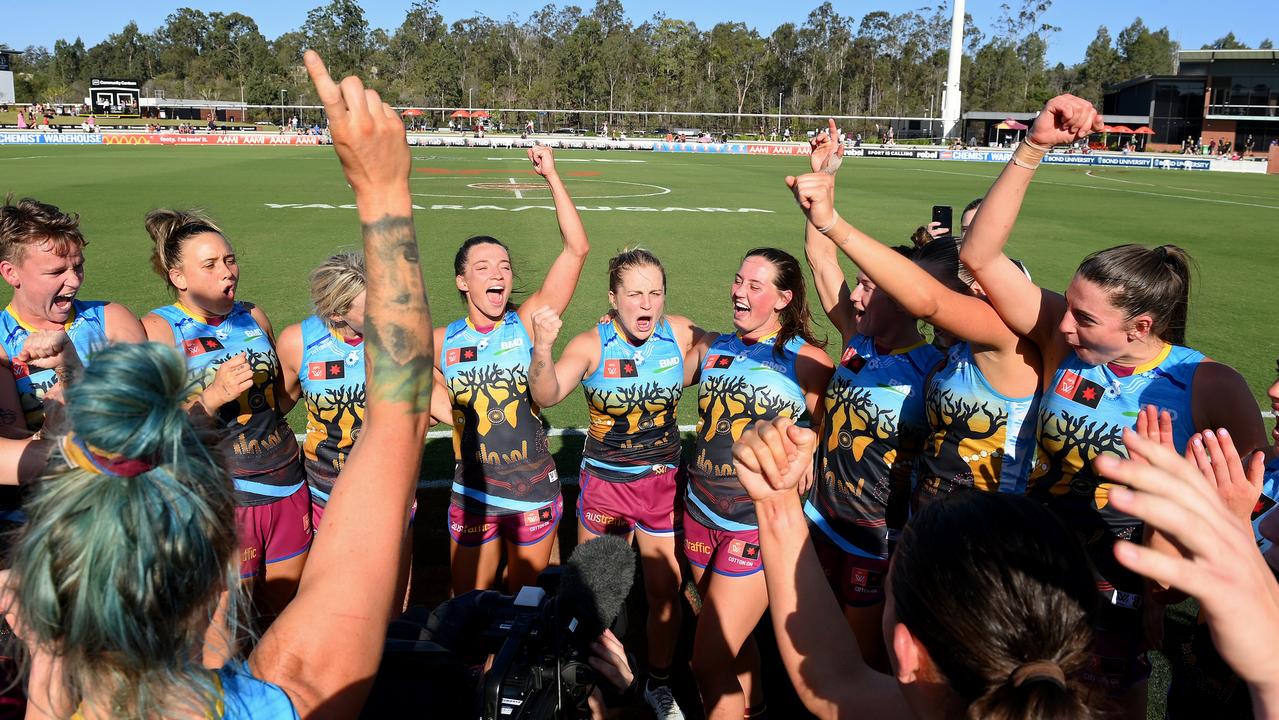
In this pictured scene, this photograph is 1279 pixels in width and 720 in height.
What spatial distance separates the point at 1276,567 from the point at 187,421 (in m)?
3.42

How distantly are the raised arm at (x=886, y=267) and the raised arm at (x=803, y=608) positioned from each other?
118 centimetres

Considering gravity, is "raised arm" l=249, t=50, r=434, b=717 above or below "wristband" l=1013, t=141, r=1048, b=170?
below

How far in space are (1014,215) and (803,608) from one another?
189 centimetres

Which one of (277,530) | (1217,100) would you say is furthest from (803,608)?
(1217,100)

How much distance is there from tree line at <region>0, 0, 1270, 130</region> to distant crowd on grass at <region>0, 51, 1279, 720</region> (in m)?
85.8

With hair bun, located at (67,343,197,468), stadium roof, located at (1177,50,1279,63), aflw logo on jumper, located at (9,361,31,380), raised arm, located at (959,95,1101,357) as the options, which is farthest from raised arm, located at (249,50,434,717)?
stadium roof, located at (1177,50,1279,63)

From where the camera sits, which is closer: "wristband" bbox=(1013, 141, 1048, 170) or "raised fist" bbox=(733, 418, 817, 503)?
"raised fist" bbox=(733, 418, 817, 503)

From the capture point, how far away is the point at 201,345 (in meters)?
4.19

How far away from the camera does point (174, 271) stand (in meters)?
4.25

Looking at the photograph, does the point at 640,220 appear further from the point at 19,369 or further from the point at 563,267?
the point at 19,369

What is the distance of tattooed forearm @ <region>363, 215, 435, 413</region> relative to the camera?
1.75 m

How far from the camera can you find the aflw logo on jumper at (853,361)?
3.92 m

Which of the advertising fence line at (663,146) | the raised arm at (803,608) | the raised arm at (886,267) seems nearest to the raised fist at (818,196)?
the raised arm at (886,267)

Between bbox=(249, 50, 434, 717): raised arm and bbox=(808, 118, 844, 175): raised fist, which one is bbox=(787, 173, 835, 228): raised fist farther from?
bbox=(249, 50, 434, 717): raised arm
